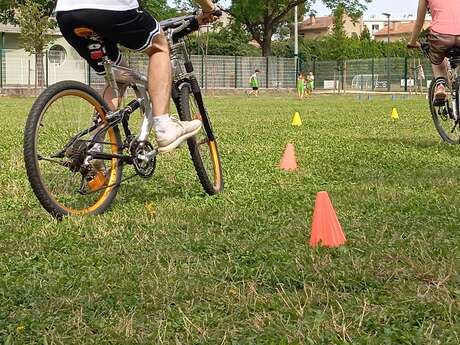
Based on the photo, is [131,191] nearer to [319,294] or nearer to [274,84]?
[319,294]

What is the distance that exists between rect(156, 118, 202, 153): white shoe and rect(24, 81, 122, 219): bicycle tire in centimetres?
33

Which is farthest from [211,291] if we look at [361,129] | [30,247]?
[361,129]

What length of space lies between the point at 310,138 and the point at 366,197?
14.0 feet

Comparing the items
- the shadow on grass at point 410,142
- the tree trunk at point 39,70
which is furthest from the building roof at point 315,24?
the shadow on grass at point 410,142

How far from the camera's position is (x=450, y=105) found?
7156 mm

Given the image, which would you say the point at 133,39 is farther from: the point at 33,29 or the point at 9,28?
the point at 9,28

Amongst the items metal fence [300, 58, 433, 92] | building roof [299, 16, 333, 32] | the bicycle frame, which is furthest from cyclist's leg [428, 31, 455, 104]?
building roof [299, 16, 333, 32]

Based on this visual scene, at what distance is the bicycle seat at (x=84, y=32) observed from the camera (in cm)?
386

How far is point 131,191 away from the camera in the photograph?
189 inches

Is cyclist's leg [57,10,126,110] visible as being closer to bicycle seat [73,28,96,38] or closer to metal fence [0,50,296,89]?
bicycle seat [73,28,96,38]

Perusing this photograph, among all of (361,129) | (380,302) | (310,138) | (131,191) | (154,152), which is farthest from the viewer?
(361,129)

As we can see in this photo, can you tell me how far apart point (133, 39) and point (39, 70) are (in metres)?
34.3

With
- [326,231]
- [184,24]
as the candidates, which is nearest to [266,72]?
[184,24]

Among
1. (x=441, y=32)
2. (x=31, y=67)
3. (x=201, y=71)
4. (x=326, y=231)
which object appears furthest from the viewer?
(x=201, y=71)
